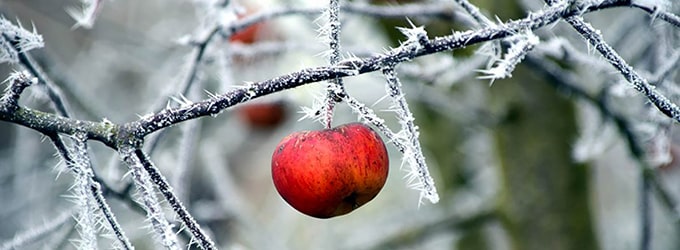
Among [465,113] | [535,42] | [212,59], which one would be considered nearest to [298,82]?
[535,42]

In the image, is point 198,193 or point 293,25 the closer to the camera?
point 293,25

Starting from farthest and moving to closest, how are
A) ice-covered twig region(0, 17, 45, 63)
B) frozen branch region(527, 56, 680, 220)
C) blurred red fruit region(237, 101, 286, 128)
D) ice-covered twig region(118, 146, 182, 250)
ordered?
blurred red fruit region(237, 101, 286, 128)
frozen branch region(527, 56, 680, 220)
ice-covered twig region(0, 17, 45, 63)
ice-covered twig region(118, 146, 182, 250)

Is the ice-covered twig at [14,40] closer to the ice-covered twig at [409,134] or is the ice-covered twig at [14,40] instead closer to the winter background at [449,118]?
the winter background at [449,118]

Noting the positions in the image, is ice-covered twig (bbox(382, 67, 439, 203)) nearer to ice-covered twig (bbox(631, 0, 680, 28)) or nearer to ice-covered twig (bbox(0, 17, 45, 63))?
ice-covered twig (bbox(631, 0, 680, 28))

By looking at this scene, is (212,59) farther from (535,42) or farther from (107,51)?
(107,51)

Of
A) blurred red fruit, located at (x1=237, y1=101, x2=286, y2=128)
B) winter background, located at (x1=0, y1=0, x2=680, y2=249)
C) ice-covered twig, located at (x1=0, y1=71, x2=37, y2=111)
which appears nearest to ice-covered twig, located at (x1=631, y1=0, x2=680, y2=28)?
winter background, located at (x1=0, y1=0, x2=680, y2=249)

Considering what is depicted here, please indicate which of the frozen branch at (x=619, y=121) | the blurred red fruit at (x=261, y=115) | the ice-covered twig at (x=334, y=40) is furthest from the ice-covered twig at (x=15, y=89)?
the blurred red fruit at (x=261, y=115)

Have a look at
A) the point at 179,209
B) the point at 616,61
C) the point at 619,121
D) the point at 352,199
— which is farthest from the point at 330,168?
the point at 619,121

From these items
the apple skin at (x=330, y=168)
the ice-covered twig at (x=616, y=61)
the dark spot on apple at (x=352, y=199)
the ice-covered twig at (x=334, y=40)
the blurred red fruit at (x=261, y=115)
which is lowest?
the ice-covered twig at (x=616, y=61)
